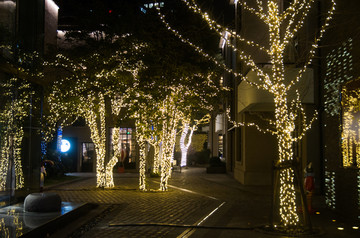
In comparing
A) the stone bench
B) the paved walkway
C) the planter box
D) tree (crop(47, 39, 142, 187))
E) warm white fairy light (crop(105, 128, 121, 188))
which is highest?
tree (crop(47, 39, 142, 187))

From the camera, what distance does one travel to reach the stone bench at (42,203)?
12148 millimetres

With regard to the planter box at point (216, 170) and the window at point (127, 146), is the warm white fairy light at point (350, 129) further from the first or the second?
the window at point (127, 146)

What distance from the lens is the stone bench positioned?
39.9 feet

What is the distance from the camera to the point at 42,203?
39.8 feet

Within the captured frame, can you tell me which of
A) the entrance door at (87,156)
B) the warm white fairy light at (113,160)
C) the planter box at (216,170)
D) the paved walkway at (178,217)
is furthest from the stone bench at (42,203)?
the entrance door at (87,156)

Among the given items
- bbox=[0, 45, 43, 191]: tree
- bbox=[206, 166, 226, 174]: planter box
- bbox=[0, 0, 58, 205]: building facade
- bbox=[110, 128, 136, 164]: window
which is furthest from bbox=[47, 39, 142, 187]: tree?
bbox=[110, 128, 136, 164]: window

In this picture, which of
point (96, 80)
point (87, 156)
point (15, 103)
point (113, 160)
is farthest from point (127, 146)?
point (15, 103)

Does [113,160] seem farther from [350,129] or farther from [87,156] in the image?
[87,156]

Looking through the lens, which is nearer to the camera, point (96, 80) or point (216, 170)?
point (96, 80)

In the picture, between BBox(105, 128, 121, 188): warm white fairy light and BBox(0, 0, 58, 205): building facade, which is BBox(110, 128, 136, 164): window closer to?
BBox(105, 128, 121, 188): warm white fairy light

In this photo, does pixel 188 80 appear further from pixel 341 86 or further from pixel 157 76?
pixel 341 86

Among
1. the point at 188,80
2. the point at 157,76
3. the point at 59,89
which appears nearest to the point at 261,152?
the point at 188,80

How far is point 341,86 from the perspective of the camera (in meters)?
13.5

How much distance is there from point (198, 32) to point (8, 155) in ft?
34.8
